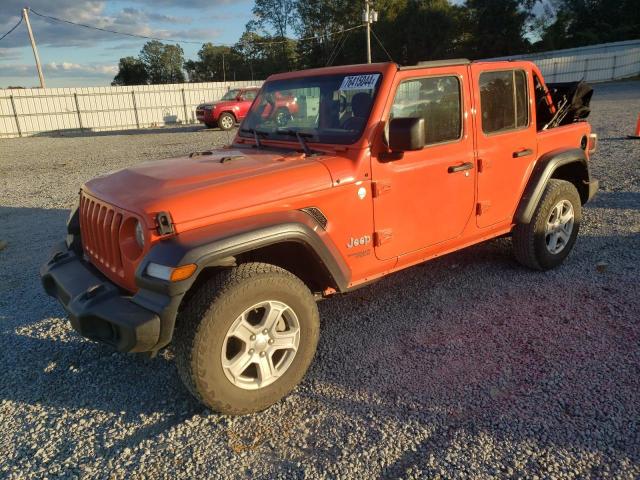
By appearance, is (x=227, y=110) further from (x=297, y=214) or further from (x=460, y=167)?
(x=297, y=214)

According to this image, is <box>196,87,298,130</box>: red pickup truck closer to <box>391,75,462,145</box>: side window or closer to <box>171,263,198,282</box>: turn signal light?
<box>391,75,462,145</box>: side window

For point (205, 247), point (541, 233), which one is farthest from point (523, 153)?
point (205, 247)

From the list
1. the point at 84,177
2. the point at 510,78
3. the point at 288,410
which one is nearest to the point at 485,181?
the point at 510,78

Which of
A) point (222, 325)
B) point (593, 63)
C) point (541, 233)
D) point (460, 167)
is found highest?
point (593, 63)

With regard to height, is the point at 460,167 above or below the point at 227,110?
below

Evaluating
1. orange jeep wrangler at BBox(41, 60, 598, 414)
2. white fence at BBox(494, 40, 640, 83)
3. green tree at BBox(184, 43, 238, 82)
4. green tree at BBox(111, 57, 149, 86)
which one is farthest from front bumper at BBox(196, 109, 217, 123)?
green tree at BBox(111, 57, 149, 86)

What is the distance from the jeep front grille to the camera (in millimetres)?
3047

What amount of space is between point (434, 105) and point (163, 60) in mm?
76822

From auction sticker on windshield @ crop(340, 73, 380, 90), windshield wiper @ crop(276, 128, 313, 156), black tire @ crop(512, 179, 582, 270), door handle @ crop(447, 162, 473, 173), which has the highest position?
auction sticker on windshield @ crop(340, 73, 380, 90)

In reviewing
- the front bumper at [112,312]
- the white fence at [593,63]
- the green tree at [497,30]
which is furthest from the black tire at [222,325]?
the green tree at [497,30]

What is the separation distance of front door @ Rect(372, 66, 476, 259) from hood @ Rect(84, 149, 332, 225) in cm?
54

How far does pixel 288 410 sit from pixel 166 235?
126cm

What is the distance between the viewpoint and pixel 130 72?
66.2 metres

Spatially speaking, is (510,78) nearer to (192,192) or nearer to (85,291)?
(192,192)
